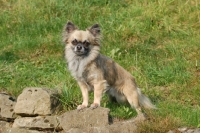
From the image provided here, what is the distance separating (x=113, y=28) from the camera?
470 inches

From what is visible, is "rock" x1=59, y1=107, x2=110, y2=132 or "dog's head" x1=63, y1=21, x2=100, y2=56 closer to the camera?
"rock" x1=59, y1=107, x2=110, y2=132

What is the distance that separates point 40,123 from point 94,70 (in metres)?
1.15

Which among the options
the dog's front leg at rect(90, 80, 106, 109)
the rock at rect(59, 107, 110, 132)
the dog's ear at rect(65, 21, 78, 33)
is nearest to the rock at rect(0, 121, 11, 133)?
the rock at rect(59, 107, 110, 132)

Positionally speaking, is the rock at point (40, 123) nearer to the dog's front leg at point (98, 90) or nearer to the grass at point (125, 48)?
the grass at point (125, 48)

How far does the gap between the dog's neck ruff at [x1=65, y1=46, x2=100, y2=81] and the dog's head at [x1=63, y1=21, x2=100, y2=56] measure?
0.06m

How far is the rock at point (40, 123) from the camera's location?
7648 millimetres

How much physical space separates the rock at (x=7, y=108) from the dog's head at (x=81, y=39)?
137 cm

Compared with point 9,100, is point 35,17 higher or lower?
higher

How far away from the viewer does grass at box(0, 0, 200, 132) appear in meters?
8.39

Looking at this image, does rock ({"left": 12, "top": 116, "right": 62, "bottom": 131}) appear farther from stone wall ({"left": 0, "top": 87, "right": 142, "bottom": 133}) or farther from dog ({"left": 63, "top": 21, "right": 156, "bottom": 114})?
dog ({"left": 63, "top": 21, "right": 156, "bottom": 114})

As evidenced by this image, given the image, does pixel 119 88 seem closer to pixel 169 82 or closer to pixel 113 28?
pixel 169 82

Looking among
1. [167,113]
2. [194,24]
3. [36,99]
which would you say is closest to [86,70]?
[36,99]

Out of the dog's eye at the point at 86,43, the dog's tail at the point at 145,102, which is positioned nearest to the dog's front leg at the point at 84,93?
the dog's eye at the point at 86,43

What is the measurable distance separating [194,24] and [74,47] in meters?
5.28
